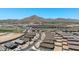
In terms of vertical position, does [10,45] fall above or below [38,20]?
below

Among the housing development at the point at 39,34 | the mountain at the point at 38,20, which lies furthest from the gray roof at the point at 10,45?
the mountain at the point at 38,20

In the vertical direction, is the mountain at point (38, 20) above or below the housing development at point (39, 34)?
above

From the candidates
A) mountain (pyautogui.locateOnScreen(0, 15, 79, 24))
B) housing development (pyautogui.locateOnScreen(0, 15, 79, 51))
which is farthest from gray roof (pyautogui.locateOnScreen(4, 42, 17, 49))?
mountain (pyautogui.locateOnScreen(0, 15, 79, 24))

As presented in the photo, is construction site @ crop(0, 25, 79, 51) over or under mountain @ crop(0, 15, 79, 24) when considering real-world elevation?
under

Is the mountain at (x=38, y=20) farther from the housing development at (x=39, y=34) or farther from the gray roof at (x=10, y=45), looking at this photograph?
the gray roof at (x=10, y=45)

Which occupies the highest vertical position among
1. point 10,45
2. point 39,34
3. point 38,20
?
point 38,20

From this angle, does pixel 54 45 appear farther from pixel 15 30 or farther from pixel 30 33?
pixel 15 30

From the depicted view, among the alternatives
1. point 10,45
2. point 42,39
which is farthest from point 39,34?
point 10,45

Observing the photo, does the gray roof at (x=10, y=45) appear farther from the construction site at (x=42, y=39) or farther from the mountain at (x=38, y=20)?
the mountain at (x=38, y=20)

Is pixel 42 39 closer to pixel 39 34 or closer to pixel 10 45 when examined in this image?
pixel 39 34

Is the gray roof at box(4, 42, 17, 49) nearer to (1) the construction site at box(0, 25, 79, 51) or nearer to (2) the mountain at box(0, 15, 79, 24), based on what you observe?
(1) the construction site at box(0, 25, 79, 51)

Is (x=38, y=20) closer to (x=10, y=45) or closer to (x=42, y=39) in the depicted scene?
(x=42, y=39)

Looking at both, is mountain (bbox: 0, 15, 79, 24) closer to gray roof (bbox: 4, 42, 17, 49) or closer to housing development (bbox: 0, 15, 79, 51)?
housing development (bbox: 0, 15, 79, 51)
